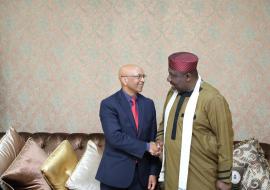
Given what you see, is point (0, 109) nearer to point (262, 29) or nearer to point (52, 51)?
point (52, 51)

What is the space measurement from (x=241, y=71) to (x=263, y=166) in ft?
2.80

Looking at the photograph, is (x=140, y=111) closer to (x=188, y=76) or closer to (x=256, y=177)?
(x=188, y=76)

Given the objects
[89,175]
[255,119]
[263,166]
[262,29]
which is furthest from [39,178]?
[262,29]

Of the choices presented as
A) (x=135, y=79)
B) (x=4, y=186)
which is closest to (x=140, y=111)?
(x=135, y=79)

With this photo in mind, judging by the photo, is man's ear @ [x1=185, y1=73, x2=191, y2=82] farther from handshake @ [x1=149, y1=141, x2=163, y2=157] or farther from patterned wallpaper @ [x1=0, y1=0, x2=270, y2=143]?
patterned wallpaper @ [x1=0, y1=0, x2=270, y2=143]

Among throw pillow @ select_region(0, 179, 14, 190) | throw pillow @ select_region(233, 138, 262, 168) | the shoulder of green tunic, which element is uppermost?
the shoulder of green tunic

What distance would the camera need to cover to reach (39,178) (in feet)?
8.51

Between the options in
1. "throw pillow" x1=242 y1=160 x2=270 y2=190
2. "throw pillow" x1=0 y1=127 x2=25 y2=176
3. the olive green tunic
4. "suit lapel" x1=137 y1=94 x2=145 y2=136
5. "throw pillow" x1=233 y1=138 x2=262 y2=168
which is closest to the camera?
the olive green tunic

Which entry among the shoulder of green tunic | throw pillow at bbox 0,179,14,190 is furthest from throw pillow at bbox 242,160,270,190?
throw pillow at bbox 0,179,14,190

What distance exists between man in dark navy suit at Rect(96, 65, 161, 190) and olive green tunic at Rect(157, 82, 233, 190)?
0.20 m

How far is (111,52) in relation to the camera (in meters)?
3.08

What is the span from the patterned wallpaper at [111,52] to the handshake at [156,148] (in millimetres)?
993

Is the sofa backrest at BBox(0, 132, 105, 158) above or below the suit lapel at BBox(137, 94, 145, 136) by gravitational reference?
below

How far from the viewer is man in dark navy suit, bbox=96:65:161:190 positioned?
2.06 metres
